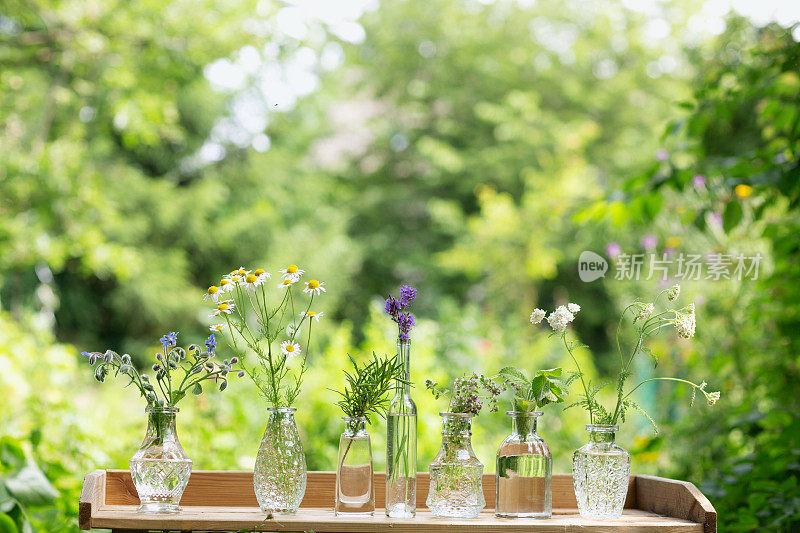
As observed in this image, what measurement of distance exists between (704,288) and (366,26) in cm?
652

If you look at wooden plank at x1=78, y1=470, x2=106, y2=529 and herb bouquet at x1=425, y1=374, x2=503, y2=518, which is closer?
wooden plank at x1=78, y1=470, x2=106, y2=529

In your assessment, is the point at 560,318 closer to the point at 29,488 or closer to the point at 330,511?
the point at 330,511

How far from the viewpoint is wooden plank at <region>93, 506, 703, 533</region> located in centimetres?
105

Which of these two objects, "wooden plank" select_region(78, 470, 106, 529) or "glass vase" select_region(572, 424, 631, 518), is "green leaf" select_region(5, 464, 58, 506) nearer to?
"wooden plank" select_region(78, 470, 106, 529)

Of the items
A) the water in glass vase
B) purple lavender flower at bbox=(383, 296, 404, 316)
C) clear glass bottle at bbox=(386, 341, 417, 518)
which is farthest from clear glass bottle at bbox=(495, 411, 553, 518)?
purple lavender flower at bbox=(383, 296, 404, 316)

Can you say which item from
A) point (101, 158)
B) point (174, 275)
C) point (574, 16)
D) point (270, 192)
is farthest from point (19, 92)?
point (574, 16)

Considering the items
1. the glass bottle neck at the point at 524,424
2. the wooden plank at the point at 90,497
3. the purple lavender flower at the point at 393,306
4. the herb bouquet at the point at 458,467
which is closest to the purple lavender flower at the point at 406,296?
the purple lavender flower at the point at 393,306

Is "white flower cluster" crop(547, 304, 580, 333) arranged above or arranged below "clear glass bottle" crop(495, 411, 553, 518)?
→ above

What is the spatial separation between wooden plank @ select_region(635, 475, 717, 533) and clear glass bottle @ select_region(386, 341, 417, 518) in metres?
0.42

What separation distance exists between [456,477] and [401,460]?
0.28 feet

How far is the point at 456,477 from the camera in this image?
1143mm

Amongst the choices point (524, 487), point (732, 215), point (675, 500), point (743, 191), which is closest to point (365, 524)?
point (524, 487)

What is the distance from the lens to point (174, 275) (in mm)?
6605

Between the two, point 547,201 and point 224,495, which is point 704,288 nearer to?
point 224,495
